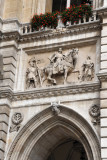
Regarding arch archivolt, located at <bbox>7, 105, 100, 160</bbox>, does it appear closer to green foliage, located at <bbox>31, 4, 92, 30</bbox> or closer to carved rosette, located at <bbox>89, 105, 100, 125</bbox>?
carved rosette, located at <bbox>89, 105, 100, 125</bbox>

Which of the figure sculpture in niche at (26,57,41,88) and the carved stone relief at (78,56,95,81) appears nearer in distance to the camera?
the carved stone relief at (78,56,95,81)

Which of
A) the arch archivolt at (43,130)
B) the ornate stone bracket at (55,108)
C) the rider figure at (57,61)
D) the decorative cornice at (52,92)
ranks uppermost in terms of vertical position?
the rider figure at (57,61)

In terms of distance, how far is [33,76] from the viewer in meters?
13.9

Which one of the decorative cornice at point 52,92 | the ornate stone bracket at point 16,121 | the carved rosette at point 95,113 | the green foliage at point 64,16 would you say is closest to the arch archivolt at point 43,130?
the ornate stone bracket at point 16,121

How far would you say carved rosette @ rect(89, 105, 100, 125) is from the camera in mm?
12078

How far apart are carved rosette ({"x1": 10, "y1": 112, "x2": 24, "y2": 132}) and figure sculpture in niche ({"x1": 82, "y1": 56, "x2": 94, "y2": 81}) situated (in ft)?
9.01

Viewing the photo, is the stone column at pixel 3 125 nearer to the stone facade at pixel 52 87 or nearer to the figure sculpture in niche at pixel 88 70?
the stone facade at pixel 52 87

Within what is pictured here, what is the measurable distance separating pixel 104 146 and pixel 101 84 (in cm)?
214

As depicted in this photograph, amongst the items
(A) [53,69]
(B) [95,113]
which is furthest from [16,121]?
(B) [95,113]

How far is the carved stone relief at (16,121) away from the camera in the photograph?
1312 centimetres

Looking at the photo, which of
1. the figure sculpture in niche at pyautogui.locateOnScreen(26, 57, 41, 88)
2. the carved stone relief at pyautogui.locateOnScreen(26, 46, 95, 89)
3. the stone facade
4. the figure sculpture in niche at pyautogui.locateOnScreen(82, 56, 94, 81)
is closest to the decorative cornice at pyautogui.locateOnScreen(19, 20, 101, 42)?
the stone facade

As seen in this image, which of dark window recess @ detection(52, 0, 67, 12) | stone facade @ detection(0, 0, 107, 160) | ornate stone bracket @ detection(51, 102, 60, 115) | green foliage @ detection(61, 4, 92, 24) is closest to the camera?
stone facade @ detection(0, 0, 107, 160)

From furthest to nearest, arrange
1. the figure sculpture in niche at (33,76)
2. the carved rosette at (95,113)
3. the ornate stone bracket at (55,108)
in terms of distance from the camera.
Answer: the figure sculpture in niche at (33,76) → the ornate stone bracket at (55,108) → the carved rosette at (95,113)

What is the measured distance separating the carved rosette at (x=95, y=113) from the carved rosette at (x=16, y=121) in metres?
2.68
